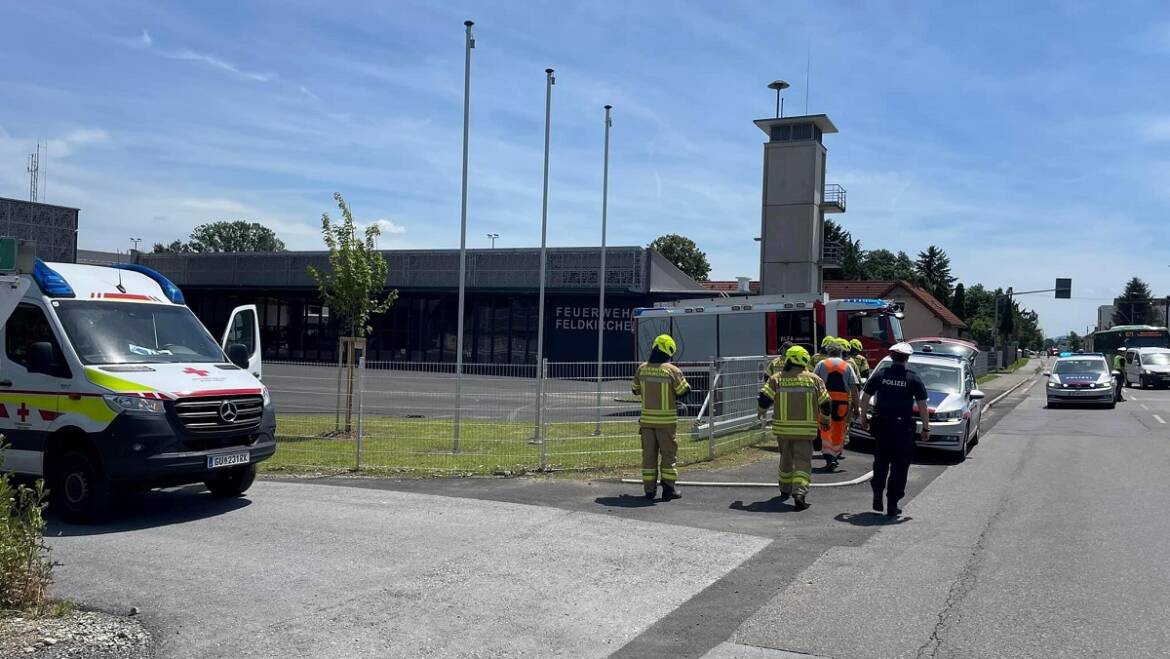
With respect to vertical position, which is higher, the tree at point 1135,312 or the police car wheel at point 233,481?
the tree at point 1135,312

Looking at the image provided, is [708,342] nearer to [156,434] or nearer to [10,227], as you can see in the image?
[156,434]

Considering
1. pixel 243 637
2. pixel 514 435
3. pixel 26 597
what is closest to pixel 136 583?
pixel 26 597

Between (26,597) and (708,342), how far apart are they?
2305 centimetres

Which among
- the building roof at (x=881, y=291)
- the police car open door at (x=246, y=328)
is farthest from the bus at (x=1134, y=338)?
the police car open door at (x=246, y=328)

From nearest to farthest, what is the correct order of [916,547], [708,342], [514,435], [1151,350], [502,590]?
1. [502,590]
2. [916,547]
3. [514,435]
4. [708,342]
5. [1151,350]

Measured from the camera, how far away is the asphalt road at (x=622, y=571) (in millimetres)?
5578

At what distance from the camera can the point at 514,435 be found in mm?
14258

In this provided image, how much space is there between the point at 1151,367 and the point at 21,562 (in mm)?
43437

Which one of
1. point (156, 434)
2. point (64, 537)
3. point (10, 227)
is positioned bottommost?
point (64, 537)

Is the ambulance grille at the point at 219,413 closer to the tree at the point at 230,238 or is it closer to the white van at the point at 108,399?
the white van at the point at 108,399

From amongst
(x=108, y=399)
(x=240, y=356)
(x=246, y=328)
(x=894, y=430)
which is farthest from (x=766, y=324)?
(x=108, y=399)

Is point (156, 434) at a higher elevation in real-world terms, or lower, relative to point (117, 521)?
higher

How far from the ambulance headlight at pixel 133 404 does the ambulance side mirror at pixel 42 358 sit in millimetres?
696

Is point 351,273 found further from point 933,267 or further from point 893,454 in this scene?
point 933,267
